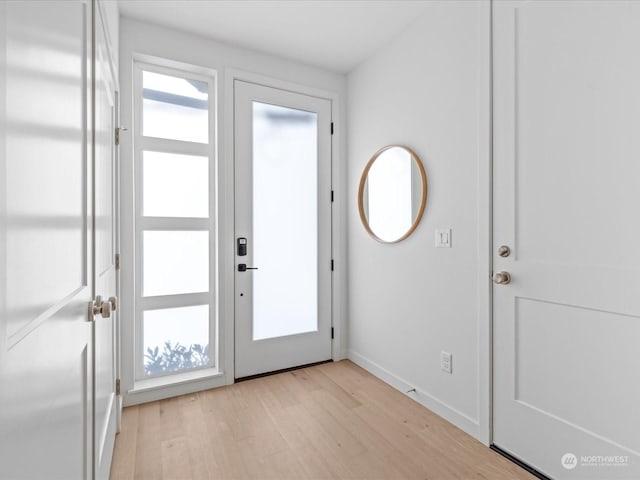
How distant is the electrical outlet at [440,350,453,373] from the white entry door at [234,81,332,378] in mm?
1085

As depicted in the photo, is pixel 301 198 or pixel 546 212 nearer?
pixel 546 212

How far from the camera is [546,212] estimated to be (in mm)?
1540

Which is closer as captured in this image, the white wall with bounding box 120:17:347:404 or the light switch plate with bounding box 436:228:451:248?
the light switch plate with bounding box 436:228:451:248

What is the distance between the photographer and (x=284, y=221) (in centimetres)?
275

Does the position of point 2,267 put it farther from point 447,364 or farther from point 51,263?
point 447,364

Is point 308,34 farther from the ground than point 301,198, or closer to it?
farther from the ground

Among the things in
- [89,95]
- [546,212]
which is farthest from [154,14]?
[546,212]

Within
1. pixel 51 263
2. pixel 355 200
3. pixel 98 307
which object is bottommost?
pixel 98 307

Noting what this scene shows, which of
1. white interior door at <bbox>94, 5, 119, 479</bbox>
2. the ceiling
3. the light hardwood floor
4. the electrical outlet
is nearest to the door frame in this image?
the ceiling

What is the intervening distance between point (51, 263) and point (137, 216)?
5.73ft

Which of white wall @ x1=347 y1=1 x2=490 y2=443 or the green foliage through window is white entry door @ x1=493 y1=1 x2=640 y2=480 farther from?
the green foliage through window

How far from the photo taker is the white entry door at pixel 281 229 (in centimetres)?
258

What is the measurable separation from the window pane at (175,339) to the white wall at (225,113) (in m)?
0.15

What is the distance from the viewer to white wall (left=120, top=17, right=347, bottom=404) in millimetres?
2189
